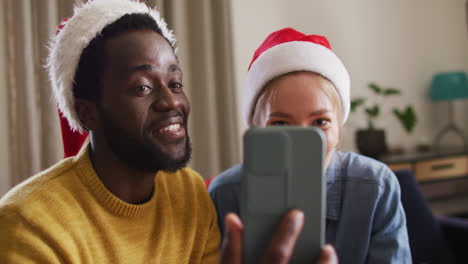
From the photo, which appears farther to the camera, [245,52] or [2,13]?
[245,52]

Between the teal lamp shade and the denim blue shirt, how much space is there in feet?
8.25

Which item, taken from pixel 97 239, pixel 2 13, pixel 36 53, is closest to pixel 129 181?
pixel 97 239

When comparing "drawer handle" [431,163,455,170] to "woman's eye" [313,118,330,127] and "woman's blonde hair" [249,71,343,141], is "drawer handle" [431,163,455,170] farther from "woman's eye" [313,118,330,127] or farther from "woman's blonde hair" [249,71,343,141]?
"woman's eye" [313,118,330,127]

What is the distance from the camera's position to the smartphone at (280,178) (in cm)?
47

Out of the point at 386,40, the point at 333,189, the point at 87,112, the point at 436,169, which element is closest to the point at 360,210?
the point at 333,189

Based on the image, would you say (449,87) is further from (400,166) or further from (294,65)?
(294,65)

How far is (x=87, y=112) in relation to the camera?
2.72ft

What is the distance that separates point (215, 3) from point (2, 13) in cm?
127

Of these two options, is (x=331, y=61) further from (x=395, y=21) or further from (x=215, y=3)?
(x=395, y=21)

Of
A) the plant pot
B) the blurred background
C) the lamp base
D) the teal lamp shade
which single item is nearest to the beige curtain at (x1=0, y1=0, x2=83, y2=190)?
the blurred background

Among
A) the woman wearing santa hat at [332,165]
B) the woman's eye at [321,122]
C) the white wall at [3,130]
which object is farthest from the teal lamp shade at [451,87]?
the white wall at [3,130]

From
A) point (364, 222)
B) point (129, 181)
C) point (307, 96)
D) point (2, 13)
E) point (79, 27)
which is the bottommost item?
point (364, 222)

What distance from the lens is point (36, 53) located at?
185cm

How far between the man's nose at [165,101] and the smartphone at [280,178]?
0.34 metres
